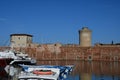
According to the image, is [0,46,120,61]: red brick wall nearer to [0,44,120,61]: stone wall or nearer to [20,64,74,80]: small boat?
[0,44,120,61]: stone wall

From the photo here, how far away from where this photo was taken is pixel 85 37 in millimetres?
74938

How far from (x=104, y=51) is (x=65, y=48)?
9376 mm

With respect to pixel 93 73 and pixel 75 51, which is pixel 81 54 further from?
pixel 93 73

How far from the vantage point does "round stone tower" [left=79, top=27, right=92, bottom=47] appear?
74375 mm

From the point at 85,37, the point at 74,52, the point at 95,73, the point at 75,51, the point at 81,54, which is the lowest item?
the point at 95,73

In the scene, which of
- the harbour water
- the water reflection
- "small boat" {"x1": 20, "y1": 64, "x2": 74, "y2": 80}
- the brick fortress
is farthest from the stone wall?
"small boat" {"x1": 20, "y1": 64, "x2": 74, "y2": 80}

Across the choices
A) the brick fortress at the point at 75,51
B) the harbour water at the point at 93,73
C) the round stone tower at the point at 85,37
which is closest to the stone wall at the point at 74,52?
the brick fortress at the point at 75,51

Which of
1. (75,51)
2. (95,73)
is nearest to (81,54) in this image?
(75,51)

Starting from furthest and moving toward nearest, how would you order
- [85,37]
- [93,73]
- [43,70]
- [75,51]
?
[85,37] < [75,51] < [93,73] < [43,70]

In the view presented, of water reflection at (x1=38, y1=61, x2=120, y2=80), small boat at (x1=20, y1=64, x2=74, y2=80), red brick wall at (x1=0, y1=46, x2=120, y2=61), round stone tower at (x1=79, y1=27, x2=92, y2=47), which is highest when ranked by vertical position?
round stone tower at (x1=79, y1=27, x2=92, y2=47)

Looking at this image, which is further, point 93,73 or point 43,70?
point 93,73

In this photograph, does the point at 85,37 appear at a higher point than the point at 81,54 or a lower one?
higher

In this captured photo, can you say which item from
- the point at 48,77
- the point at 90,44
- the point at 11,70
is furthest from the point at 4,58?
the point at 90,44

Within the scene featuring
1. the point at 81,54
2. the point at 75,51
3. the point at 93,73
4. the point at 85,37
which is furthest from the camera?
the point at 85,37
